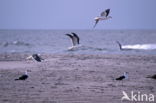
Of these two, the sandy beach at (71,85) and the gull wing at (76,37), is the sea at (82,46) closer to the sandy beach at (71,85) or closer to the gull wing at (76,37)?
the gull wing at (76,37)

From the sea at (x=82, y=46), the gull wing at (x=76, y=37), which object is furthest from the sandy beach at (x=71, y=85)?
the sea at (x=82, y=46)

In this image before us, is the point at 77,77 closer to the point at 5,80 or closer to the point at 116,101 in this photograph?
the point at 5,80

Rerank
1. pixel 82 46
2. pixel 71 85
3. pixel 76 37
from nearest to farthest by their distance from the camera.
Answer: pixel 71 85 → pixel 76 37 → pixel 82 46

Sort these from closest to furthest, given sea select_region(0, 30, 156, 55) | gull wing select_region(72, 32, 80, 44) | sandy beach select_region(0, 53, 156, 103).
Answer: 1. sandy beach select_region(0, 53, 156, 103)
2. gull wing select_region(72, 32, 80, 44)
3. sea select_region(0, 30, 156, 55)

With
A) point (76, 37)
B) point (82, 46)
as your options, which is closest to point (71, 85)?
point (76, 37)

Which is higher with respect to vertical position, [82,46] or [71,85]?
[82,46]

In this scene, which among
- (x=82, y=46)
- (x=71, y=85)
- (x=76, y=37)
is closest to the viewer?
(x=71, y=85)

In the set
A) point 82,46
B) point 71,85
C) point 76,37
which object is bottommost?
point 71,85

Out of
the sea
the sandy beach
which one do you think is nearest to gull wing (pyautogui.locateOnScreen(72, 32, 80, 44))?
the sandy beach

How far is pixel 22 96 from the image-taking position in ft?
45.4

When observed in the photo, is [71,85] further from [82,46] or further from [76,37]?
[82,46]

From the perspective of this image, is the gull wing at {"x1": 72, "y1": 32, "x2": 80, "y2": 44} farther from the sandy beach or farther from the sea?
the sea

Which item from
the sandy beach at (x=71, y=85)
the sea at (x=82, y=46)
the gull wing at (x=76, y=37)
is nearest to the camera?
the sandy beach at (x=71, y=85)

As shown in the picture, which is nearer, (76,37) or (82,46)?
(76,37)
